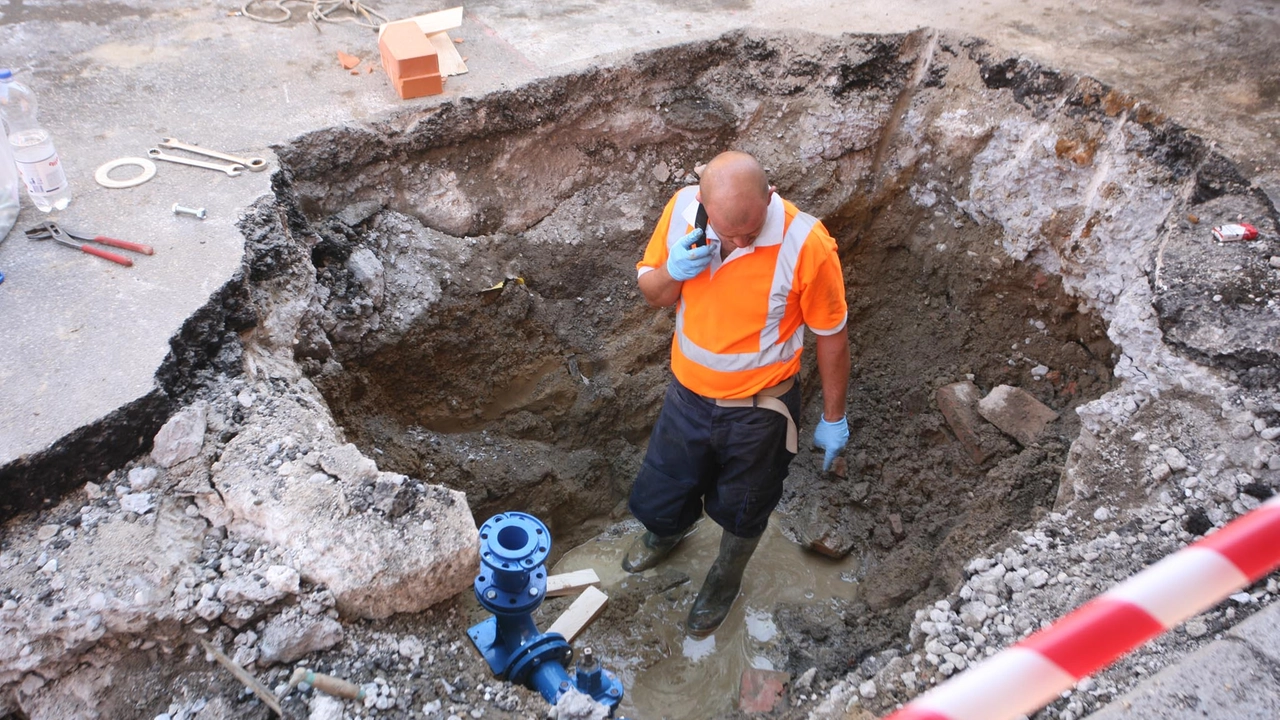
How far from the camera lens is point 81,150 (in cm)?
326

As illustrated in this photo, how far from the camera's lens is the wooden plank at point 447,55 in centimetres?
383

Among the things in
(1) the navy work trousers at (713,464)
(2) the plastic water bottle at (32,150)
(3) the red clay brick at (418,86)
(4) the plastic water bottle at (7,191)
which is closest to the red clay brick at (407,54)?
(3) the red clay brick at (418,86)

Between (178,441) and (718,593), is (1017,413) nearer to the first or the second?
(718,593)

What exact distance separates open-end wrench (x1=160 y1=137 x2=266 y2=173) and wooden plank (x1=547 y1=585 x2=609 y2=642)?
2.12m

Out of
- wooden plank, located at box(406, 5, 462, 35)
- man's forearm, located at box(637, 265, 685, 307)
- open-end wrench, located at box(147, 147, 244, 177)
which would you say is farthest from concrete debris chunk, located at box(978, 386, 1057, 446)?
open-end wrench, located at box(147, 147, 244, 177)

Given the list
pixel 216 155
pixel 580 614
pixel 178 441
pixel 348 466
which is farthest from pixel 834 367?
pixel 216 155

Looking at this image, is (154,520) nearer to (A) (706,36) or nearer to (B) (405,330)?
(B) (405,330)

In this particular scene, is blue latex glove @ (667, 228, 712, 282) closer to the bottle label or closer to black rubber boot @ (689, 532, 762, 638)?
black rubber boot @ (689, 532, 762, 638)

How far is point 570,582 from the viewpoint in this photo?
11.3 feet

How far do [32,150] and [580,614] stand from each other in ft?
8.37

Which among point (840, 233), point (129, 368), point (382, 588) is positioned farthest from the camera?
point (840, 233)

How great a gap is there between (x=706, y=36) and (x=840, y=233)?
1.21m

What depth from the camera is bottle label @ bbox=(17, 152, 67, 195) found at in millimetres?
2795

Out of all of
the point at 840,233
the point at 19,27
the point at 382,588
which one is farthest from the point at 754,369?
the point at 19,27
